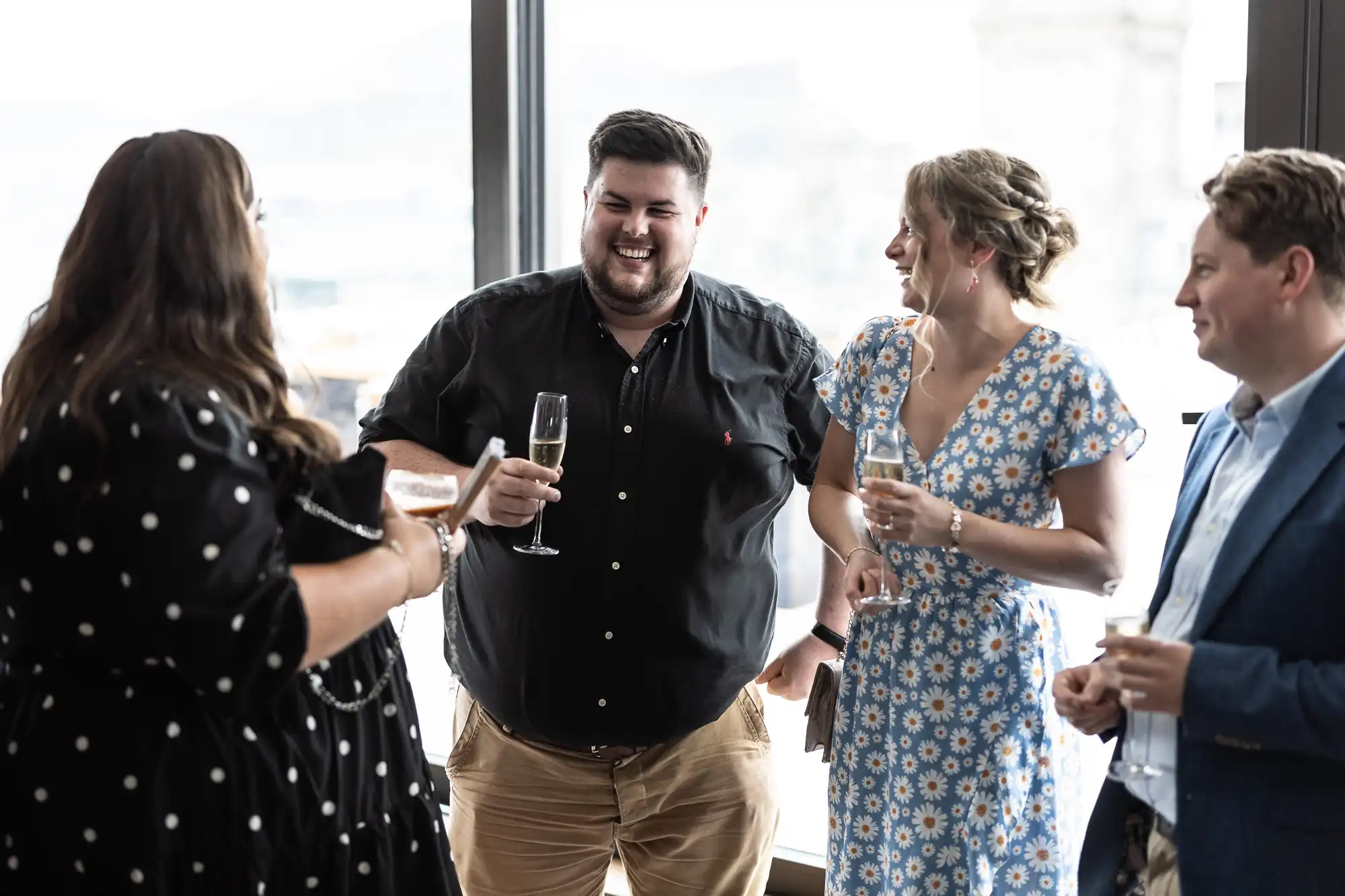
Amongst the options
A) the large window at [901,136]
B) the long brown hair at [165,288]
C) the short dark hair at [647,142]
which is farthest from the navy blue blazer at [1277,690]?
the short dark hair at [647,142]

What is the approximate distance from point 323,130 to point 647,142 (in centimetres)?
179

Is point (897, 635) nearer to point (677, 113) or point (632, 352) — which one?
point (632, 352)

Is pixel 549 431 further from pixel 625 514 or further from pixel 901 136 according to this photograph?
pixel 901 136

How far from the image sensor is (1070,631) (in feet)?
9.94

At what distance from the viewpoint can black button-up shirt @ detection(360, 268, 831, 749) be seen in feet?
8.11

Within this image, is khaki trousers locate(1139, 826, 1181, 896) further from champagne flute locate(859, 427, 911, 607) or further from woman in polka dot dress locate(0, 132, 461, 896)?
woman in polka dot dress locate(0, 132, 461, 896)

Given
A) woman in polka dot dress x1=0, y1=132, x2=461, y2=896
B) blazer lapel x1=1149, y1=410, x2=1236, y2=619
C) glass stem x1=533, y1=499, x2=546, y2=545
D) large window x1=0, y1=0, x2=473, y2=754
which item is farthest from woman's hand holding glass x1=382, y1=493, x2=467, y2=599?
large window x1=0, y1=0, x2=473, y2=754

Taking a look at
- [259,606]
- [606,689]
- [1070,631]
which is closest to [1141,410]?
[1070,631]

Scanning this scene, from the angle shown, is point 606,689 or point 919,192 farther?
point 606,689

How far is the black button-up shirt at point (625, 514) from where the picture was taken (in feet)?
8.11

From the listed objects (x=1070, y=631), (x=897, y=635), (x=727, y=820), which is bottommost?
(x=727, y=820)

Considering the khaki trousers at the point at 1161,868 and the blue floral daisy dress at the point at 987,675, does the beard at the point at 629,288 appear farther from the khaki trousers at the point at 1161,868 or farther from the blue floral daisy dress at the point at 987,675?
the khaki trousers at the point at 1161,868

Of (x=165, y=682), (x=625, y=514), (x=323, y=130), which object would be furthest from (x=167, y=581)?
(x=323, y=130)

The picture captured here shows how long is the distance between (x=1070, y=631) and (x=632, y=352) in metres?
1.28
